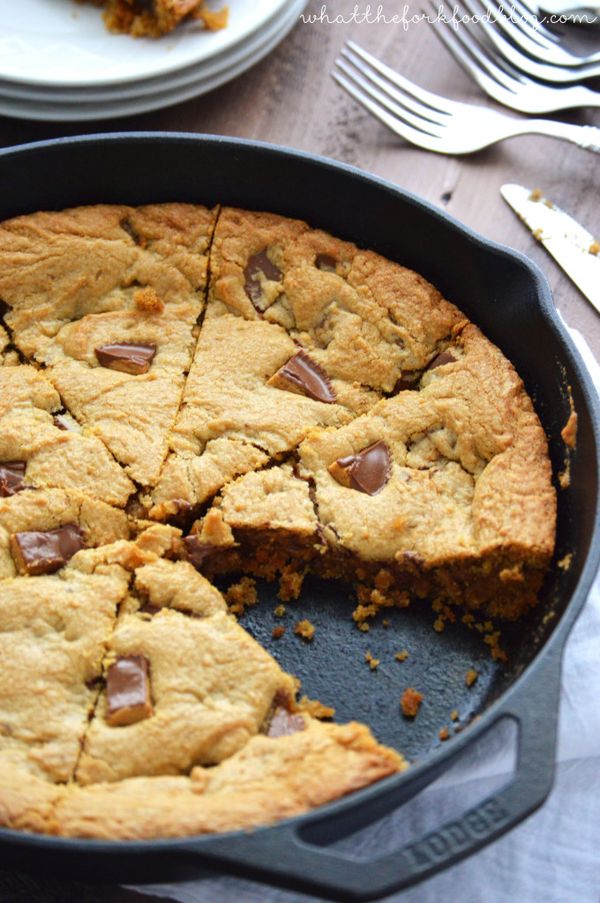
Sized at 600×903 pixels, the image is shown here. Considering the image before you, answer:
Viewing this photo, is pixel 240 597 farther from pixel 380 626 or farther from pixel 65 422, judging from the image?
pixel 65 422

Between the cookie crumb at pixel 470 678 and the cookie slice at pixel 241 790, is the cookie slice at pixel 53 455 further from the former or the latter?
the cookie crumb at pixel 470 678

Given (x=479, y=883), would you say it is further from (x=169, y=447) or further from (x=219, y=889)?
(x=169, y=447)

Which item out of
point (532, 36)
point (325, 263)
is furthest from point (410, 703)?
point (532, 36)

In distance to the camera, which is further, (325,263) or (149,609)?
(325,263)

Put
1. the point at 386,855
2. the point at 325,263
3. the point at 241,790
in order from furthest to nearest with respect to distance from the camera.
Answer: the point at 325,263, the point at 241,790, the point at 386,855

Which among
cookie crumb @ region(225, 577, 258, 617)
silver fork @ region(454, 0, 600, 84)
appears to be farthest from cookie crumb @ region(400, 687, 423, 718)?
silver fork @ region(454, 0, 600, 84)

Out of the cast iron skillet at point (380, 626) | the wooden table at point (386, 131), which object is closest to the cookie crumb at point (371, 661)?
the cast iron skillet at point (380, 626)
